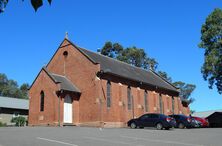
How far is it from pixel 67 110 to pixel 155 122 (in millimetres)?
10171

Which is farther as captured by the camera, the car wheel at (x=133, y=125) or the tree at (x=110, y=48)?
the tree at (x=110, y=48)

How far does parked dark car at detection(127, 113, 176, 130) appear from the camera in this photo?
2842 centimetres

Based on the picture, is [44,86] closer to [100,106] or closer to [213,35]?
[100,106]

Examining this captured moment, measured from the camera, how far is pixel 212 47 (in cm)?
4556

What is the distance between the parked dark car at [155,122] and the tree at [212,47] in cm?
1734

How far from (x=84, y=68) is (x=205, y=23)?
21006 mm

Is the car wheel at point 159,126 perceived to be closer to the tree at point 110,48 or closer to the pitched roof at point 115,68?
the pitched roof at point 115,68

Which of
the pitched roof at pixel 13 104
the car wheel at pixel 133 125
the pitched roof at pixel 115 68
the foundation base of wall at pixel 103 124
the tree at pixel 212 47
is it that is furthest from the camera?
the pitched roof at pixel 13 104

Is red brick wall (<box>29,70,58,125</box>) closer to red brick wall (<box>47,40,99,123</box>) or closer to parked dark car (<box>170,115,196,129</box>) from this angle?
red brick wall (<box>47,40,99,123</box>)

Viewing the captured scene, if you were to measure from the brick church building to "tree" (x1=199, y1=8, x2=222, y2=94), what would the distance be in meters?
10.7

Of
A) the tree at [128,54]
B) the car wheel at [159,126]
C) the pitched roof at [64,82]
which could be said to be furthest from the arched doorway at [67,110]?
the tree at [128,54]

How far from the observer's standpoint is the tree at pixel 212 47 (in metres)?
43.8

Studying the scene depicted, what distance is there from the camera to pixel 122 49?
2726 inches

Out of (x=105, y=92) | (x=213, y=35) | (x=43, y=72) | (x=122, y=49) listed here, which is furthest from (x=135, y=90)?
(x=122, y=49)
